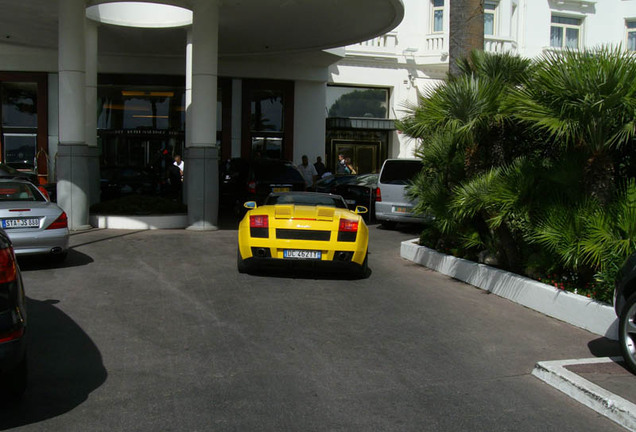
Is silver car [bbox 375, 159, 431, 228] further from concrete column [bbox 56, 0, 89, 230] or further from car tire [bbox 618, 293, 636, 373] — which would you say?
car tire [bbox 618, 293, 636, 373]

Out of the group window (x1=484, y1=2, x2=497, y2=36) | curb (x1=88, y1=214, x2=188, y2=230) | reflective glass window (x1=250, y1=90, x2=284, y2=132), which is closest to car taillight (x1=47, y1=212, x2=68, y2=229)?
curb (x1=88, y1=214, x2=188, y2=230)

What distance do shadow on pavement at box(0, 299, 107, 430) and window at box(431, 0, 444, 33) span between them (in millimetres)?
23472

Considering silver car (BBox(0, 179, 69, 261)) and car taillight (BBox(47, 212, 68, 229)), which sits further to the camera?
car taillight (BBox(47, 212, 68, 229))

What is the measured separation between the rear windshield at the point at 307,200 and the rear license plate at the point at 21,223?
3611 mm

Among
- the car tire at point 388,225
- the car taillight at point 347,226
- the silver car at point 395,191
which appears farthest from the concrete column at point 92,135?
the car taillight at point 347,226

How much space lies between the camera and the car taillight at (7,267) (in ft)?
14.0

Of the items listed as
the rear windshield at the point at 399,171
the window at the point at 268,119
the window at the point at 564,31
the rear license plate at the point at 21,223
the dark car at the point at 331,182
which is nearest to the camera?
the rear license plate at the point at 21,223

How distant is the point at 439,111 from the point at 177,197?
1373 cm

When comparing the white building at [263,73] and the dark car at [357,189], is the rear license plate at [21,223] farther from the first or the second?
the dark car at [357,189]

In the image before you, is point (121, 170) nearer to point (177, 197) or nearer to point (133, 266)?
point (177, 197)

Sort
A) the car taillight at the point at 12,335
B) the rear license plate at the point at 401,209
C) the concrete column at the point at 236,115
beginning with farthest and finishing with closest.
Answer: the concrete column at the point at 236,115, the rear license plate at the point at 401,209, the car taillight at the point at 12,335

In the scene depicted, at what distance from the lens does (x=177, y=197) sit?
21.8m

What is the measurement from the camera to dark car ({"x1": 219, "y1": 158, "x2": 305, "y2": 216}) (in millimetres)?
18203

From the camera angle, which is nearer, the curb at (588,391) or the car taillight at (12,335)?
the car taillight at (12,335)
